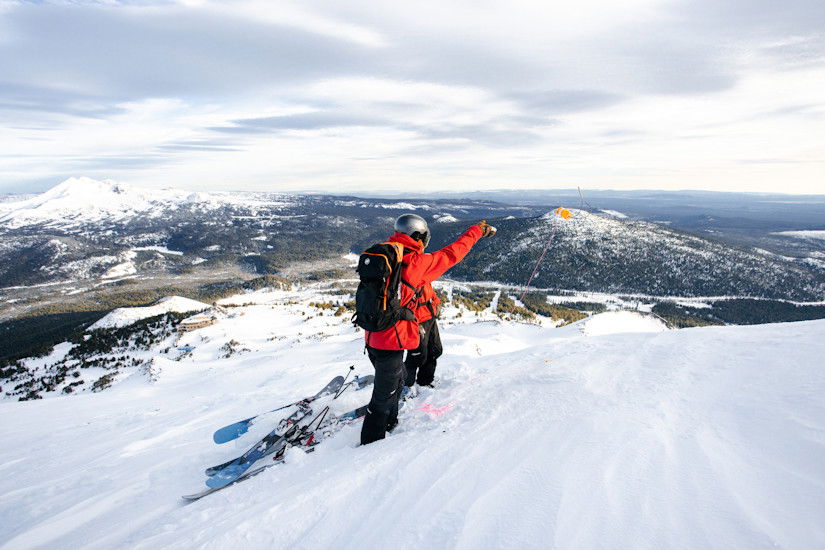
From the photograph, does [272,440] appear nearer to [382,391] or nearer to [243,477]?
[243,477]

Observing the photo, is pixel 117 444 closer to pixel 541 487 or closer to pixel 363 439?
pixel 363 439

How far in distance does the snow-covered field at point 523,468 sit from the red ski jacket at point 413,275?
130 cm

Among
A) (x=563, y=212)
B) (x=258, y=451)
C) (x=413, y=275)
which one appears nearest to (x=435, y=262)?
(x=413, y=275)

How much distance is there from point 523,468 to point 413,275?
2.65 metres

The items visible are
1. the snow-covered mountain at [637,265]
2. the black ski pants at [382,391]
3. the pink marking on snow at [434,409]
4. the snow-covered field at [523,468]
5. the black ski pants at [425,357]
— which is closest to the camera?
the snow-covered field at [523,468]

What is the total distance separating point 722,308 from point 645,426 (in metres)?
121

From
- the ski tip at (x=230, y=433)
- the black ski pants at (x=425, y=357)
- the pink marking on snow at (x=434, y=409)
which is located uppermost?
the black ski pants at (x=425, y=357)

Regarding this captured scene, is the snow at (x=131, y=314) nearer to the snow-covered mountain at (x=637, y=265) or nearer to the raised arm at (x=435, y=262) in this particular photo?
the raised arm at (x=435, y=262)

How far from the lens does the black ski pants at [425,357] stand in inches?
257

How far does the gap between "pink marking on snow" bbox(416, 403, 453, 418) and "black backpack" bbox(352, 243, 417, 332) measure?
179 centimetres

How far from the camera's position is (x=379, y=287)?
187 inches

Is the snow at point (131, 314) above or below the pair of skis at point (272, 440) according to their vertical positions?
below

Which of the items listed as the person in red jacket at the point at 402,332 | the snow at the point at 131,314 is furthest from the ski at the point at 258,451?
the snow at the point at 131,314

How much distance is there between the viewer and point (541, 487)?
10.5ft
